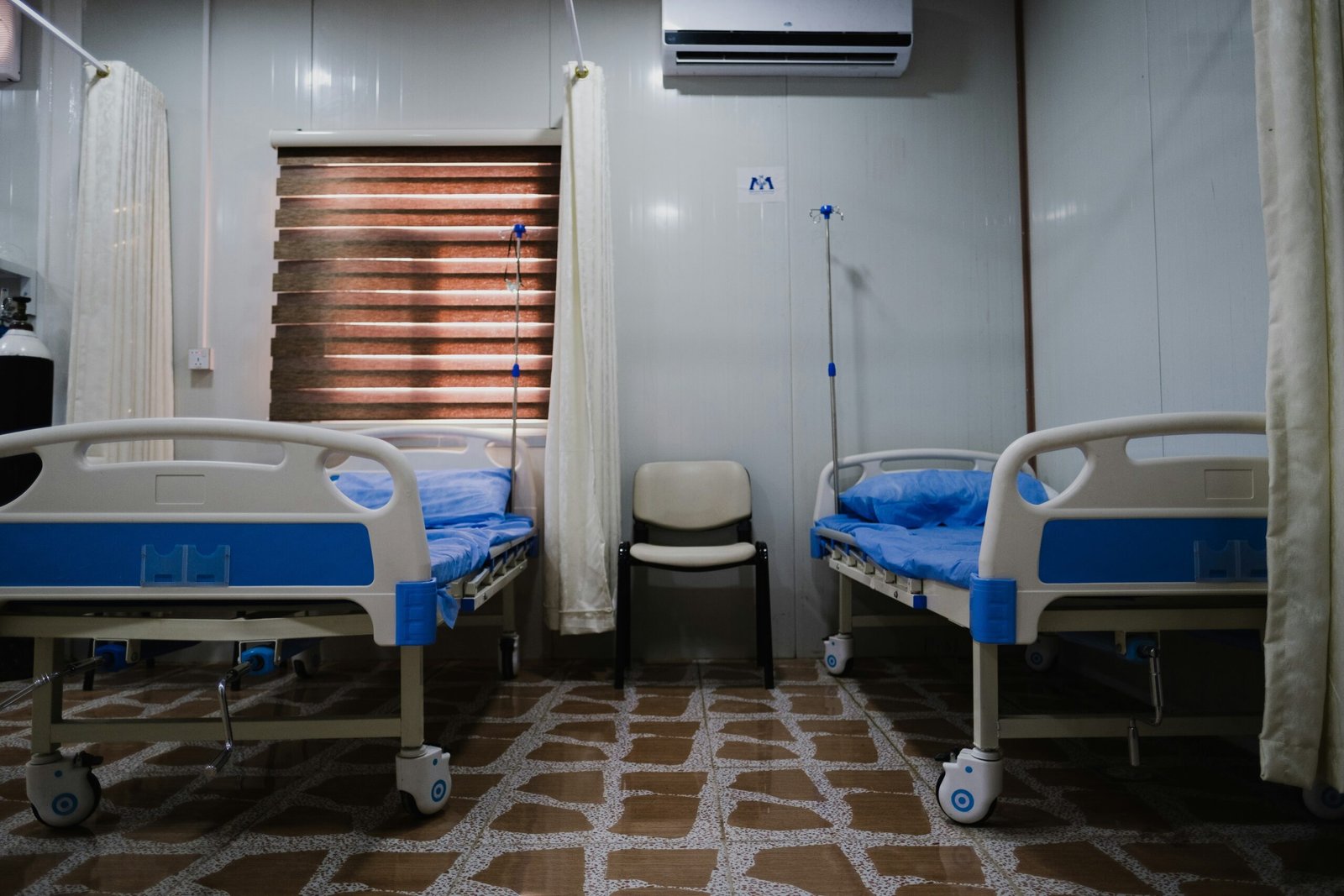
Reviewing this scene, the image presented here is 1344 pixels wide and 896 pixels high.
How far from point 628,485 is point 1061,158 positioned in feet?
7.74

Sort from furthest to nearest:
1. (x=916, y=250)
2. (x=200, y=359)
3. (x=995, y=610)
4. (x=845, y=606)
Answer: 1. (x=916, y=250)
2. (x=200, y=359)
3. (x=845, y=606)
4. (x=995, y=610)

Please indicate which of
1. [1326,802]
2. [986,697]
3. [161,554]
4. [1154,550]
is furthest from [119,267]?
[1326,802]

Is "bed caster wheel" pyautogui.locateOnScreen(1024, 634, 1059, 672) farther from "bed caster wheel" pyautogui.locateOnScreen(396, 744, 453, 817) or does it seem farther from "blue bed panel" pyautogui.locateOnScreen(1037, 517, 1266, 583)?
"bed caster wheel" pyautogui.locateOnScreen(396, 744, 453, 817)

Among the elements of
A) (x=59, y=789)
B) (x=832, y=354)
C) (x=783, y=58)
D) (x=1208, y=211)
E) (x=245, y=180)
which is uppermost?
(x=783, y=58)

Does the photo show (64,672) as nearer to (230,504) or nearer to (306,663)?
(230,504)

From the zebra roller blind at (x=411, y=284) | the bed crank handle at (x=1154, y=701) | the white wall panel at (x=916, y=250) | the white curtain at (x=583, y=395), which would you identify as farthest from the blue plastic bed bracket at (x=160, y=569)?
the white wall panel at (x=916, y=250)

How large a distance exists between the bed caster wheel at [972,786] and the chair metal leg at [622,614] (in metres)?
1.39

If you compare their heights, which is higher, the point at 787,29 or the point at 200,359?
the point at 787,29

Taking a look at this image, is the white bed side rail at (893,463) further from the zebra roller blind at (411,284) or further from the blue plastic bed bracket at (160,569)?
the blue plastic bed bracket at (160,569)

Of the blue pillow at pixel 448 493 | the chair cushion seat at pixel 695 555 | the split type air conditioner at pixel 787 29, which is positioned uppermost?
the split type air conditioner at pixel 787 29

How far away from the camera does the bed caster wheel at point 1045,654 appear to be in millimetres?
2955

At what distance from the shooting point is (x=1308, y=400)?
140 centimetres

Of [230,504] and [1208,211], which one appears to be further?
[1208,211]

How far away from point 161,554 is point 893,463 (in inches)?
109
